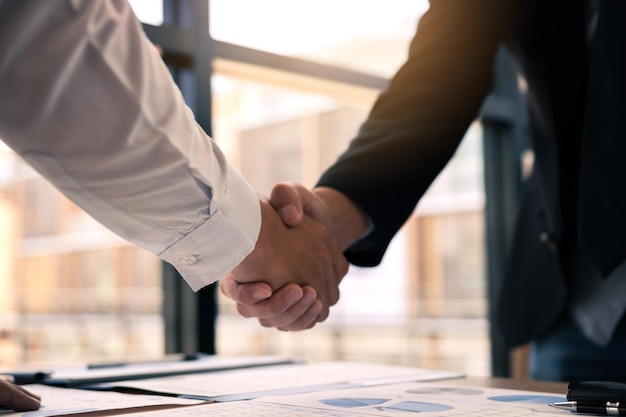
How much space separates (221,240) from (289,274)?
0.25 metres

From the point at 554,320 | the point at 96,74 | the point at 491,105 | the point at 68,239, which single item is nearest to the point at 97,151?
the point at 96,74

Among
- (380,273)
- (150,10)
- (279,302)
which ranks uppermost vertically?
(150,10)

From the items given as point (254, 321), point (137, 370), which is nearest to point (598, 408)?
point (137, 370)

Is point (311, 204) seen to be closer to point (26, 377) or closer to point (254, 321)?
point (26, 377)

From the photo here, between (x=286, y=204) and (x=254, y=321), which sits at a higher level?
(x=286, y=204)

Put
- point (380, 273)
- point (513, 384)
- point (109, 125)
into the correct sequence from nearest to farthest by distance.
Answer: point (109, 125), point (513, 384), point (380, 273)

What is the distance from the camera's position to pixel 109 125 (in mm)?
589

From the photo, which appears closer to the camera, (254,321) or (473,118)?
(473,118)

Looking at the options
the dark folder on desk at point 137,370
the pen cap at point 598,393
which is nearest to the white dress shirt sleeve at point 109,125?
the dark folder on desk at point 137,370

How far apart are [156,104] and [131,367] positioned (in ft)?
1.99

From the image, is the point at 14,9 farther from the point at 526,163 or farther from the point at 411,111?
the point at 526,163

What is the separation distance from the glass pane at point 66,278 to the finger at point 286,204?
768 cm

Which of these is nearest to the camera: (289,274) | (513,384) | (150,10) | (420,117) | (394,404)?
(394,404)

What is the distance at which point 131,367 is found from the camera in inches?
43.2
